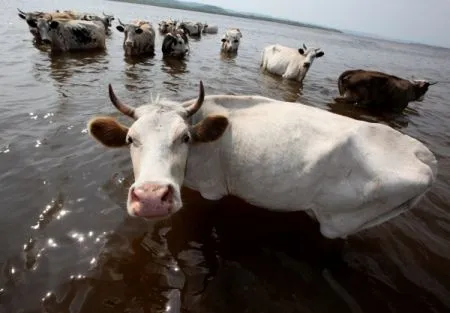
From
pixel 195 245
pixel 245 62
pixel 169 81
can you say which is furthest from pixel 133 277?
pixel 245 62

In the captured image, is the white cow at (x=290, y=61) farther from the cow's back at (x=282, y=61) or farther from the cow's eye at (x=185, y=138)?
the cow's eye at (x=185, y=138)

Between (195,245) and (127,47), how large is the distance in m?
12.5

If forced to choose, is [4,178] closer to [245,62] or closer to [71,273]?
[71,273]

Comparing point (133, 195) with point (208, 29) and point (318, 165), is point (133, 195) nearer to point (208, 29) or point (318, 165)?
point (318, 165)

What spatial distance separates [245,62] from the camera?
56.3 ft

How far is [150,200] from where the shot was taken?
2.79 m

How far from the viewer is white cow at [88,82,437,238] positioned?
3391 millimetres

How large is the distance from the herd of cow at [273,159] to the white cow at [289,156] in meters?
0.01

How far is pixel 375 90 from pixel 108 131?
9115 millimetres

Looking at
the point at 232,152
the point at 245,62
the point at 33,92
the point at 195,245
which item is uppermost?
the point at 232,152

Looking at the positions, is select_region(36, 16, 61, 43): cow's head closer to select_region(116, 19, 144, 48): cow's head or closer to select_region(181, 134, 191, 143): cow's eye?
select_region(116, 19, 144, 48): cow's head

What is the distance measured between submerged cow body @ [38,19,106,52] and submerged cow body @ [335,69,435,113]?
1039 centimetres

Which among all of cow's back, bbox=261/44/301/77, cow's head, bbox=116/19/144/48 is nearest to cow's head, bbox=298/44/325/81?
cow's back, bbox=261/44/301/77

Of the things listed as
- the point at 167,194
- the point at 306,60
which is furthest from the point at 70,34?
the point at 167,194
